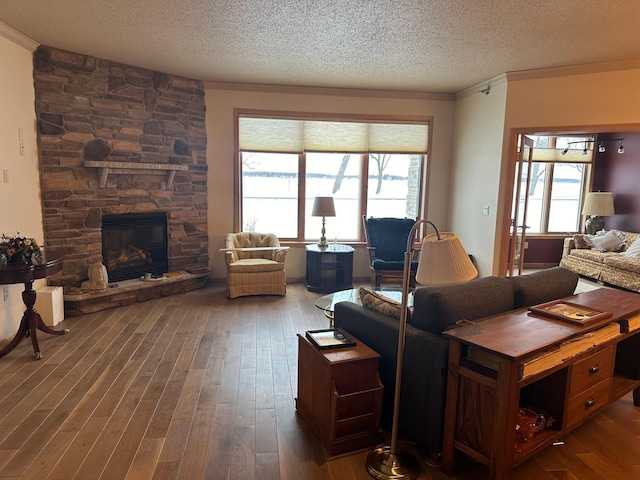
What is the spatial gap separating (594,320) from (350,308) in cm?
136

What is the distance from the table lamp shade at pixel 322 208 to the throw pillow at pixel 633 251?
4.21 meters

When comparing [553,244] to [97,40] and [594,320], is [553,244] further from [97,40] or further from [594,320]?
[97,40]

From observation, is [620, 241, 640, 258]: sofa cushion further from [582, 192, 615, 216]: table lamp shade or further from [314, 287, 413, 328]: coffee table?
[314, 287, 413, 328]: coffee table

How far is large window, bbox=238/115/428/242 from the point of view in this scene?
6090mm

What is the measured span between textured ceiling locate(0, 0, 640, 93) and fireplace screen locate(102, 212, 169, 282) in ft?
5.99

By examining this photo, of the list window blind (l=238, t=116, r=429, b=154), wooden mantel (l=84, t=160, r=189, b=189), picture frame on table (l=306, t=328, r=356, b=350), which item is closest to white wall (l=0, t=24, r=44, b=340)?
wooden mantel (l=84, t=160, r=189, b=189)

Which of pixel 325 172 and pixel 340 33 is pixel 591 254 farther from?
pixel 340 33

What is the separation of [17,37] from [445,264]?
437cm

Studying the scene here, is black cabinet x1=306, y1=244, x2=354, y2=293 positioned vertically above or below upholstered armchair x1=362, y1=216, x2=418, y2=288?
below

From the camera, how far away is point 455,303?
7.50 ft

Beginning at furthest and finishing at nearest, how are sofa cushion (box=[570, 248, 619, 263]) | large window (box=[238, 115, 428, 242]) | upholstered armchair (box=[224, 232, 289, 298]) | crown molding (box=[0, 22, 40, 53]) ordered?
sofa cushion (box=[570, 248, 619, 263]) < large window (box=[238, 115, 428, 242]) < upholstered armchair (box=[224, 232, 289, 298]) < crown molding (box=[0, 22, 40, 53])

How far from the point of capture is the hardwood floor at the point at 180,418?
226cm

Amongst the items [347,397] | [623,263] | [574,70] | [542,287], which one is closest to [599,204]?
[623,263]

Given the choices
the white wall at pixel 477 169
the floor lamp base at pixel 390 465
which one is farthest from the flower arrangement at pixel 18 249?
the white wall at pixel 477 169
